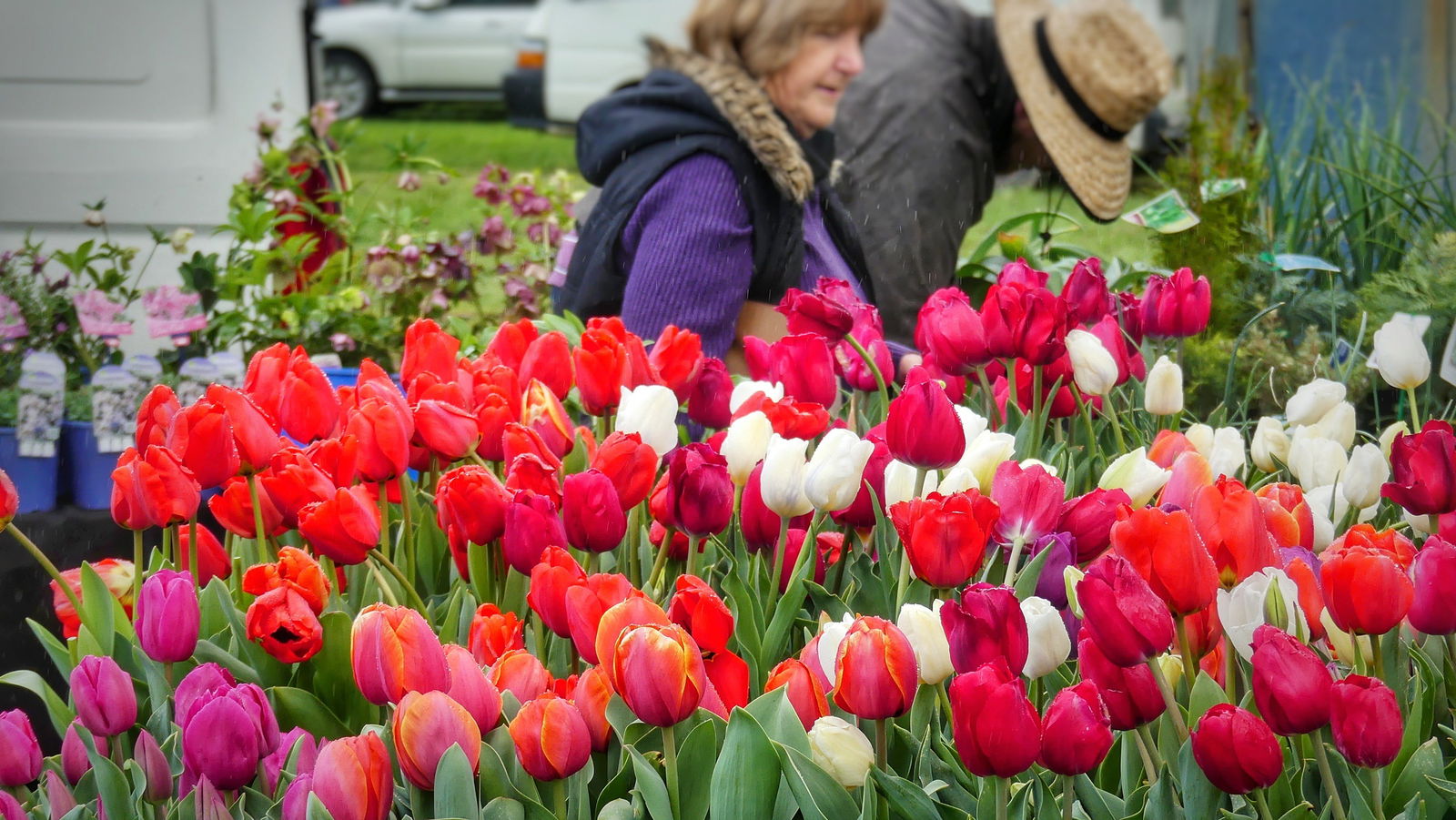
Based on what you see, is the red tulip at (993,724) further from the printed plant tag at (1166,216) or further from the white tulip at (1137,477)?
the printed plant tag at (1166,216)

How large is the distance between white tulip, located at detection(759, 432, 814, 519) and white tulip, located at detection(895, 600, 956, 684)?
0.19m

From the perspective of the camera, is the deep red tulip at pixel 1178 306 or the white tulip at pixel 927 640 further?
the deep red tulip at pixel 1178 306

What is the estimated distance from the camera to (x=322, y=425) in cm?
111

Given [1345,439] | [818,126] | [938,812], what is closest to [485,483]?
[938,812]

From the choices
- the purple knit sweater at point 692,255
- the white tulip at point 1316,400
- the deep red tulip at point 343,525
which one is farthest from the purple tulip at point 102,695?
the purple knit sweater at point 692,255

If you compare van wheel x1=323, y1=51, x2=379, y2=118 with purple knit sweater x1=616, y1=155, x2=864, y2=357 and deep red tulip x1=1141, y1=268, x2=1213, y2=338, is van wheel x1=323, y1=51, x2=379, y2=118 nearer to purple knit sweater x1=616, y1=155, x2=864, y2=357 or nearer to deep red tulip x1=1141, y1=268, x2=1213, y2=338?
purple knit sweater x1=616, y1=155, x2=864, y2=357

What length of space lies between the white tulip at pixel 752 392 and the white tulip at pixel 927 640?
41 cm

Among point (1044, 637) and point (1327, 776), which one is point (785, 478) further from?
point (1327, 776)

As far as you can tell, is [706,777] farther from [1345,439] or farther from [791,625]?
[1345,439]

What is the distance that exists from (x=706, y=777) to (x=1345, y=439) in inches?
26.1

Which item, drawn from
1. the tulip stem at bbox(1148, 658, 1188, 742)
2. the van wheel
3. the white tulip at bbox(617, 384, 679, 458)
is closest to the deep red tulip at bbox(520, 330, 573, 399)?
the white tulip at bbox(617, 384, 679, 458)

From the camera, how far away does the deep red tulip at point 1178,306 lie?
1301 mm

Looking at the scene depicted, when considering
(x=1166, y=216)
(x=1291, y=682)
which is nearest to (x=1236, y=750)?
(x=1291, y=682)

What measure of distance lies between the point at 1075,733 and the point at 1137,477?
0.37 m
